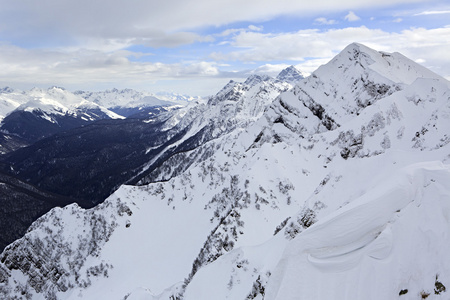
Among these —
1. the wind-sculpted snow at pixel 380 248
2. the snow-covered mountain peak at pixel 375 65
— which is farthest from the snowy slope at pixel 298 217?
the snow-covered mountain peak at pixel 375 65

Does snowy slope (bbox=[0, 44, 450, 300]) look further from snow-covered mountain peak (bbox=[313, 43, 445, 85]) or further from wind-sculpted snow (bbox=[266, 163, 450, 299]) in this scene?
snow-covered mountain peak (bbox=[313, 43, 445, 85])

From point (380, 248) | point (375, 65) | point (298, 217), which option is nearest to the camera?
point (380, 248)

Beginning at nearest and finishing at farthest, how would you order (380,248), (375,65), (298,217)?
(380,248)
(298,217)
(375,65)

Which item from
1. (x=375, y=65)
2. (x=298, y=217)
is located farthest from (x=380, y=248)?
(x=375, y=65)

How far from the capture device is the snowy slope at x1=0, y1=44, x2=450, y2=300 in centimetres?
1877

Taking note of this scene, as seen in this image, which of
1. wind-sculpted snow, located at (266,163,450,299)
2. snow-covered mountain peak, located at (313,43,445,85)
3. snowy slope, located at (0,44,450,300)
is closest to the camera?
wind-sculpted snow, located at (266,163,450,299)

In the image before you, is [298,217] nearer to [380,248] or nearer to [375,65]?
[380,248]

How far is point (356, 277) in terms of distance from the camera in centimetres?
1822

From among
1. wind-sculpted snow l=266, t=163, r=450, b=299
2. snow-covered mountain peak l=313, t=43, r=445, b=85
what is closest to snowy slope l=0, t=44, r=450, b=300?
wind-sculpted snow l=266, t=163, r=450, b=299

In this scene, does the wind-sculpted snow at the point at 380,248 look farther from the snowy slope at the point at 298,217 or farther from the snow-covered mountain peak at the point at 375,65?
the snow-covered mountain peak at the point at 375,65

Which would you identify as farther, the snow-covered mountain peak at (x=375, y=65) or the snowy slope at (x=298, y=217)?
the snow-covered mountain peak at (x=375, y=65)

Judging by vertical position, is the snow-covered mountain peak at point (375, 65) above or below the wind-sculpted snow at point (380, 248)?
above

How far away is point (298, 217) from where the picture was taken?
37750 millimetres

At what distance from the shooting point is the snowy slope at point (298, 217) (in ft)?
61.6
